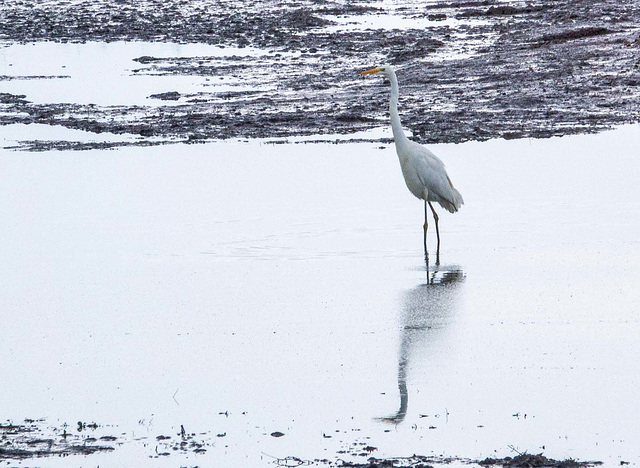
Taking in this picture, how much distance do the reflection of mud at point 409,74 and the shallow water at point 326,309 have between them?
3.05 m

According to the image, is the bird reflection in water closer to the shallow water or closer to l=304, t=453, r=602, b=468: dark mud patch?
the shallow water

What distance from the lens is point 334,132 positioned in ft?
60.8

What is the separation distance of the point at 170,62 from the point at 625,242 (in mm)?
19425

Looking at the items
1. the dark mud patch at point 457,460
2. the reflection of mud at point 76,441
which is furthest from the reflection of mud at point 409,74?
the dark mud patch at point 457,460

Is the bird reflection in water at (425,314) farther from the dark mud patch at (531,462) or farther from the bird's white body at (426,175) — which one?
the bird's white body at (426,175)

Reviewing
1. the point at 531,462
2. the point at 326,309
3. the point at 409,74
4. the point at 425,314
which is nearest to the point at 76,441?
the point at 531,462

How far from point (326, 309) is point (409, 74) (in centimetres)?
1545

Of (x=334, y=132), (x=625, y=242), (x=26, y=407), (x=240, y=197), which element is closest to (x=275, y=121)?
(x=334, y=132)

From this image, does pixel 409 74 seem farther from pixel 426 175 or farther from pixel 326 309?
pixel 326 309

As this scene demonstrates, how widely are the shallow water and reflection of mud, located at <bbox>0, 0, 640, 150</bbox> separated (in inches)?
120

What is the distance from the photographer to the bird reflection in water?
7.40 m

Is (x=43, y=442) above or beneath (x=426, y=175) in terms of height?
beneath

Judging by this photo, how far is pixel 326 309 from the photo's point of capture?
916cm

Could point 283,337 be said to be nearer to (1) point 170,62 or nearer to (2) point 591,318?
(2) point 591,318
